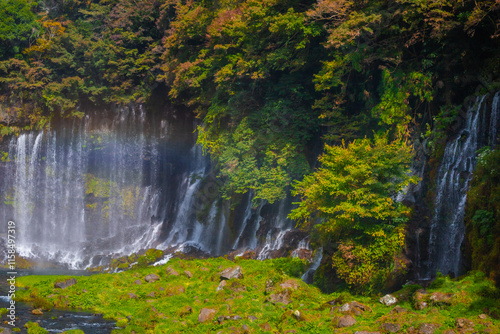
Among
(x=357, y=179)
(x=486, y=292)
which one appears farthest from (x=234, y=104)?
(x=486, y=292)

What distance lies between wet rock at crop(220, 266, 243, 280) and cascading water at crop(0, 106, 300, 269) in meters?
14.9

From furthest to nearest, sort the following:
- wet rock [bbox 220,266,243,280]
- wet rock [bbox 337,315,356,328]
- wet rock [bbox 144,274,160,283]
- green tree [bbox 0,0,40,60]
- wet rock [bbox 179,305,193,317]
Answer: green tree [bbox 0,0,40,60]
wet rock [bbox 144,274,160,283]
wet rock [bbox 220,266,243,280]
wet rock [bbox 179,305,193,317]
wet rock [bbox 337,315,356,328]

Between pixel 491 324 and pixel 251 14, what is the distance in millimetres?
17391

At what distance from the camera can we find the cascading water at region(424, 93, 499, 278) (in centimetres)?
1514

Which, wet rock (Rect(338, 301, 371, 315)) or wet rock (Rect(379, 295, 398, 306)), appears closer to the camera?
wet rock (Rect(338, 301, 371, 315))

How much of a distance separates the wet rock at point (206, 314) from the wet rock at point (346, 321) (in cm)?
382

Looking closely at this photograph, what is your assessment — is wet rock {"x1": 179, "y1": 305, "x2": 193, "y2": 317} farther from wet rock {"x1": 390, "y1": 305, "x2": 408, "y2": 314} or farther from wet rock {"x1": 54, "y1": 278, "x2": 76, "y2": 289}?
wet rock {"x1": 390, "y1": 305, "x2": 408, "y2": 314}

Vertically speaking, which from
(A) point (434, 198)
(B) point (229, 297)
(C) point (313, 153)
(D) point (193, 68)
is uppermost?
(D) point (193, 68)

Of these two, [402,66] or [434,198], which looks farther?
[402,66]

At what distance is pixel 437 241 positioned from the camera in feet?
51.9

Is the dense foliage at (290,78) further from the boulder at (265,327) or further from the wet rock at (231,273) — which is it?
the boulder at (265,327)

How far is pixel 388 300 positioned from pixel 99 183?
27.7 meters

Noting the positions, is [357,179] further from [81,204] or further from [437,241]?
[81,204]

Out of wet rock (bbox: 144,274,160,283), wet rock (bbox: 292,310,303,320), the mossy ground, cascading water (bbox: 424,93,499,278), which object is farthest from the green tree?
cascading water (bbox: 424,93,499,278)
